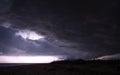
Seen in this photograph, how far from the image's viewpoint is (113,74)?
6412 cm

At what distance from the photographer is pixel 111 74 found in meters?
64.2

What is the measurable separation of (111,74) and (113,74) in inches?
26.2

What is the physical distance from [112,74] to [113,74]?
36 centimetres

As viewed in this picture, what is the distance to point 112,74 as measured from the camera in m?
64.1

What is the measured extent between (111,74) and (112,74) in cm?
33
